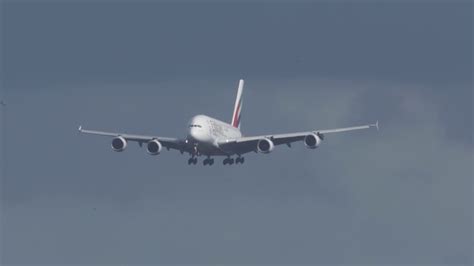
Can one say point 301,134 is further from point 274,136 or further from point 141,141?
point 141,141

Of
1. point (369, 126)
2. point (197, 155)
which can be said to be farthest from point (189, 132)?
point (369, 126)

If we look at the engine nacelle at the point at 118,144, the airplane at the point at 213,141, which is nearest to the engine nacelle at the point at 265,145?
the airplane at the point at 213,141

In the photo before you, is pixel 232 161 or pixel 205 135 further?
pixel 232 161

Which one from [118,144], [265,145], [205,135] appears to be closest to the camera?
[205,135]

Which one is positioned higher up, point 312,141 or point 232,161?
point 232,161

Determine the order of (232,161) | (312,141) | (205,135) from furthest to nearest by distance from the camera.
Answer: (232,161)
(312,141)
(205,135)

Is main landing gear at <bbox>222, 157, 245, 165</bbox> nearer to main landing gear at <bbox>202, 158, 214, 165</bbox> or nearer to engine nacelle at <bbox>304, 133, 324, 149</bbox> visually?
main landing gear at <bbox>202, 158, 214, 165</bbox>

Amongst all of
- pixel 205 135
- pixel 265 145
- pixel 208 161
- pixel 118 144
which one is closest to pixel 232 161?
pixel 208 161

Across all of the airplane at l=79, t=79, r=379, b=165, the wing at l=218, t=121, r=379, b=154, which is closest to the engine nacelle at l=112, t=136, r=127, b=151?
the airplane at l=79, t=79, r=379, b=165

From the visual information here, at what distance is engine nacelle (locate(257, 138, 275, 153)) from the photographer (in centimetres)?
18162

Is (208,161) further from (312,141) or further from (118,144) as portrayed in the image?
(312,141)

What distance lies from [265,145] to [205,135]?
596 centimetres

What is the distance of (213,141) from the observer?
180m

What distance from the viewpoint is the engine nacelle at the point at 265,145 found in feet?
596
